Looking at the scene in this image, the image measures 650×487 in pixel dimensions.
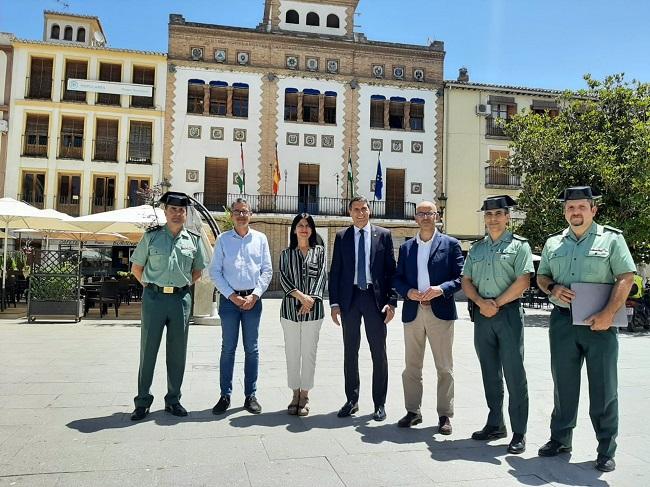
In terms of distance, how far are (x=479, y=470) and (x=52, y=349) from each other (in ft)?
21.7

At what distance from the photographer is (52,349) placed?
25.5ft

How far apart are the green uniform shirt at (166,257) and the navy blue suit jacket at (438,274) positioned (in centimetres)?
186

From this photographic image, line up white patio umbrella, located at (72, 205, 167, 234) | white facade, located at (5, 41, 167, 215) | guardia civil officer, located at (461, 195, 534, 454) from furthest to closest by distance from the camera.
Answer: white facade, located at (5, 41, 167, 215), white patio umbrella, located at (72, 205, 167, 234), guardia civil officer, located at (461, 195, 534, 454)

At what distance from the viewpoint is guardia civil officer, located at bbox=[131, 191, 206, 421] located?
15.2ft

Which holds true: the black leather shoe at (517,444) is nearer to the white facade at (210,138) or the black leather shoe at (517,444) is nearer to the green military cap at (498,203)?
the green military cap at (498,203)

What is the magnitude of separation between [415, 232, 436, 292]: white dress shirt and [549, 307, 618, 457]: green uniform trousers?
1039mm

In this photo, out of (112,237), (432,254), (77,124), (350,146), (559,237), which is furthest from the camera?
(350,146)

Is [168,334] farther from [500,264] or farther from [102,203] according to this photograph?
[102,203]

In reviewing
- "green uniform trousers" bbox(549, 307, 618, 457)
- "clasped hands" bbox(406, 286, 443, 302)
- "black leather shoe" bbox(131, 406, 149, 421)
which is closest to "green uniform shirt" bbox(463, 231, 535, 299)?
"clasped hands" bbox(406, 286, 443, 302)

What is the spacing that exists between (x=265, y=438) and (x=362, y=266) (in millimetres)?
1652

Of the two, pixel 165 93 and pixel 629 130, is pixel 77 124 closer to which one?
pixel 165 93

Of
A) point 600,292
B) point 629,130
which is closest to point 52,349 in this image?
point 600,292

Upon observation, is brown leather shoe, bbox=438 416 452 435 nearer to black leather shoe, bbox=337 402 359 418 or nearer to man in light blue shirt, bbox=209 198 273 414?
black leather shoe, bbox=337 402 359 418

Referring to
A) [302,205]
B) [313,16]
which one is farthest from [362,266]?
[313,16]
